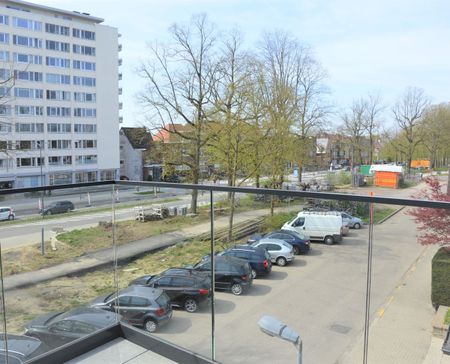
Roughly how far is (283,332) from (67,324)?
2047mm

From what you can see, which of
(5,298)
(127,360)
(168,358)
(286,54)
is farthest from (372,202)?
(286,54)

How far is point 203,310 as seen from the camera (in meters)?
3.06

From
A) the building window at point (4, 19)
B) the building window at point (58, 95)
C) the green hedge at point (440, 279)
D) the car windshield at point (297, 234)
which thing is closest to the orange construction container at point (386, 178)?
the building window at point (58, 95)

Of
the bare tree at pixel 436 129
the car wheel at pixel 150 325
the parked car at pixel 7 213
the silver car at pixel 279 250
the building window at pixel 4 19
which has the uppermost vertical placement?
the building window at pixel 4 19

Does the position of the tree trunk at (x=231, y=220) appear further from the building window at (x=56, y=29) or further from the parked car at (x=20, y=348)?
the building window at (x=56, y=29)

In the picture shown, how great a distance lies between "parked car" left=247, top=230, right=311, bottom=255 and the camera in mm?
2595

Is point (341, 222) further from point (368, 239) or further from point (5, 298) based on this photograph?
point (5, 298)

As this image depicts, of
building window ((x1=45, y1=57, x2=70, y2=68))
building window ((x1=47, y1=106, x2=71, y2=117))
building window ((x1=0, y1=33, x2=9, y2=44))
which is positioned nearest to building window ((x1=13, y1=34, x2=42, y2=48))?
building window ((x1=0, y1=33, x2=9, y2=44))

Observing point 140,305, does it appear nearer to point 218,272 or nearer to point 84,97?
point 218,272

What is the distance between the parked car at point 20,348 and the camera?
3.18 metres

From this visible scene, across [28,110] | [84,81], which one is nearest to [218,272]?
[28,110]

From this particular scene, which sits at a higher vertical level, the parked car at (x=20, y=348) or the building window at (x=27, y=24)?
the building window at (x=27, y=24)

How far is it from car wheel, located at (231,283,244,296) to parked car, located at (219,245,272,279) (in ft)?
0.44

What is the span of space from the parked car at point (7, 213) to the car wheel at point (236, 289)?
5.80 feet
